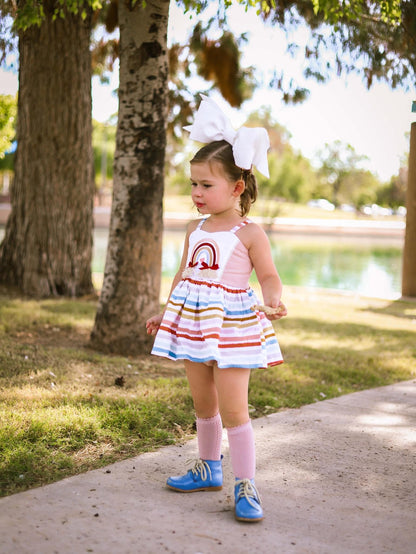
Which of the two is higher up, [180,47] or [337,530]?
[180,47]

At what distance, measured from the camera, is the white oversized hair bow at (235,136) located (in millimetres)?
2711

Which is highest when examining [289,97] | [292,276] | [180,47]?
[180,47]

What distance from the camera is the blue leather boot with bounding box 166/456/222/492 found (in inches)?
110

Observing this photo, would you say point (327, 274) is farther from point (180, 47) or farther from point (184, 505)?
point (184, 505)

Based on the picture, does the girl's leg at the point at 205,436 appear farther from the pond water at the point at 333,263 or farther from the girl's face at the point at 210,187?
the pond water at the point at 333,263

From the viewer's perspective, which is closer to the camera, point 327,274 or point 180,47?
point 180,47

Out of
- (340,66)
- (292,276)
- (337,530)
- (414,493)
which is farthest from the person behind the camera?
(292,276)

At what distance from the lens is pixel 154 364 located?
5.12 metres

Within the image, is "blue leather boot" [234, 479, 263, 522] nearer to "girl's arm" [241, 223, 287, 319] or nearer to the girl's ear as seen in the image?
"girl's arm" [241, 223, 287, 319]

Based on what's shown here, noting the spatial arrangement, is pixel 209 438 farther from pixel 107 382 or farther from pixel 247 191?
pixel 107 382

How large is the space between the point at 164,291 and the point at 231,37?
349cm

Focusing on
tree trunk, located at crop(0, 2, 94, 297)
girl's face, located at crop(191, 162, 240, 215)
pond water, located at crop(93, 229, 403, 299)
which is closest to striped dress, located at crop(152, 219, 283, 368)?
girl's face, located at crop(191, 162, 240, 215)

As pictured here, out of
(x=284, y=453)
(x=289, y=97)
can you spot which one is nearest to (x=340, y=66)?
(x=289, y=97)

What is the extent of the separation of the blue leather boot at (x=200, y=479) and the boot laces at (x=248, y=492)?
22cm
